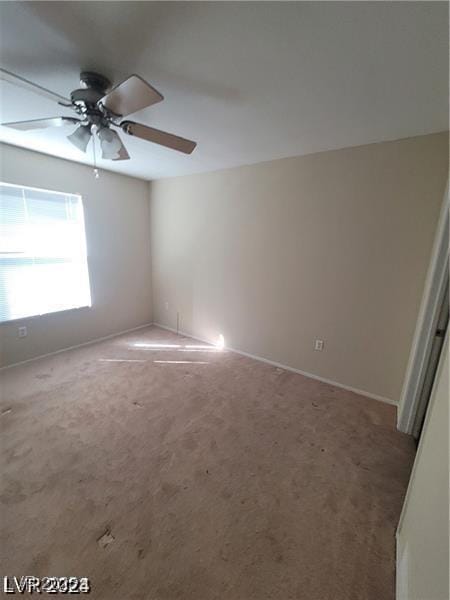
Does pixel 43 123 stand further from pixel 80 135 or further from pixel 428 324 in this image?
pixel 428 324

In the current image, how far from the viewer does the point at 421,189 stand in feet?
6.68

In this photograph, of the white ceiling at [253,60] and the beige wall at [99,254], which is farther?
the beige wall at [99,254]

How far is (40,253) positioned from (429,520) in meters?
3.76

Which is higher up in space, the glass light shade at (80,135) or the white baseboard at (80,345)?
the glass light shade at (80,135)

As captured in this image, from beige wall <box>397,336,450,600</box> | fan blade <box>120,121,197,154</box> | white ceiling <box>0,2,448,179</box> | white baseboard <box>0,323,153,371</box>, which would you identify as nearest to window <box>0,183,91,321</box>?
white baseboard <box>0,323,153,371</box>

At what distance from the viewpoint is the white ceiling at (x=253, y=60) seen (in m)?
0.98

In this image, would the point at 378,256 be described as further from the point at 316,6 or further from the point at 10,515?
the point at 10,515

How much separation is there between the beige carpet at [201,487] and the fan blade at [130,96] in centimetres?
208

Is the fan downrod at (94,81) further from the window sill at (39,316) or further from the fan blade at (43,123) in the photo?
the window sill at (39,316)

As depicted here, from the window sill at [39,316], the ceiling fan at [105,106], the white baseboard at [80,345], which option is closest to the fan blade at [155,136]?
the ceiling fan at [105,106]

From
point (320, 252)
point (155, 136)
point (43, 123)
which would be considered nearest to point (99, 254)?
point (43, 123)

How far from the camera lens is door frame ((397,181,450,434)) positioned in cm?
167

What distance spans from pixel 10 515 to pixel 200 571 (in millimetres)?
1041

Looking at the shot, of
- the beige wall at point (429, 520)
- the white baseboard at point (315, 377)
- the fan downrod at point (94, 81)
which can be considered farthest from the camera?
the white baseboard at point (315, 377)
